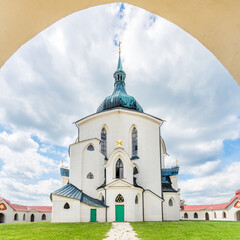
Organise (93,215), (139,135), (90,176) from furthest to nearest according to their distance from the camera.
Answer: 1. (139,135)
2. (90,176)
3. (93,215)

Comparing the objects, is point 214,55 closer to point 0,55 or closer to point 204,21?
point 204,21

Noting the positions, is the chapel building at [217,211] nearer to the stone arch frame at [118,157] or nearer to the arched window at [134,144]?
the arched window at [134,144]

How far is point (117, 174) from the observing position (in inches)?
938

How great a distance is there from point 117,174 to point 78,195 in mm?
4084

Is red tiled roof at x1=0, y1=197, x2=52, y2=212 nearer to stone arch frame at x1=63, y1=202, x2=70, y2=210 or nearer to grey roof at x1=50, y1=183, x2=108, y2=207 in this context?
grey roof at x1=50, y1=183, x2=108, y2=207

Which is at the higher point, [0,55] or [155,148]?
[155,148]

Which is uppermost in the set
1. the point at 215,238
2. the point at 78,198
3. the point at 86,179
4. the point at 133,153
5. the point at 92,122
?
the point at 92,122

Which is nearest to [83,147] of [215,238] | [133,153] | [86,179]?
[86,179]

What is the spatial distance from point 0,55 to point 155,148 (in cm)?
2557

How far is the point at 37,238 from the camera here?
1118 centimetres

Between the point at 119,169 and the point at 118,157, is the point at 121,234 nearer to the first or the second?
the point at 119,169

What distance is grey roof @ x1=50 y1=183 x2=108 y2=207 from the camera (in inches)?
866

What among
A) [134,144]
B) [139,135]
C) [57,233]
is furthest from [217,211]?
[57,233]

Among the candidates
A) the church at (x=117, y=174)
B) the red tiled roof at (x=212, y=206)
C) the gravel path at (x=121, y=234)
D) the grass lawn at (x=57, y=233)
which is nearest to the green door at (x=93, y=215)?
the church at (x=117, y=174)
